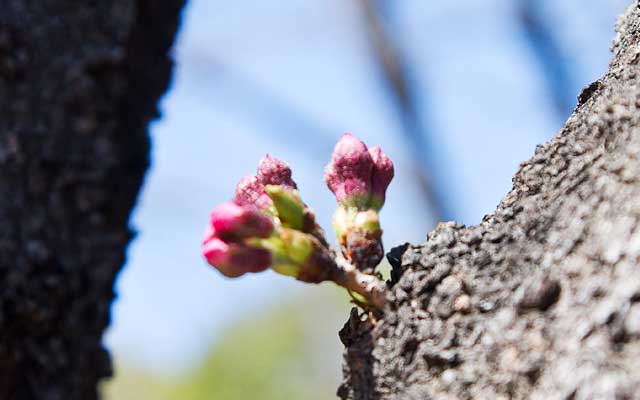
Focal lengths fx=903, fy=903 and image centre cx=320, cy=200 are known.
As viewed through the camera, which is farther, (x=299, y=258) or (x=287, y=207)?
(x=287, y=207)

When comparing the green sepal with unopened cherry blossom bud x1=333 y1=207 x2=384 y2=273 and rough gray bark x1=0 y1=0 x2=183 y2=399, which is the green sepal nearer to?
unopened cherry blossom bud x1=333 y1=207 x2=384 y2=273

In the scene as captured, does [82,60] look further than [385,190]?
No

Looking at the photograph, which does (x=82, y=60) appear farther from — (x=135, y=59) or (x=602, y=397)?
(x=602, y=397)

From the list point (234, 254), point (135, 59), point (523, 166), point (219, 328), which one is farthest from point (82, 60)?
point (219, 328)

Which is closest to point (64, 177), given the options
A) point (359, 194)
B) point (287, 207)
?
point (287, 207)

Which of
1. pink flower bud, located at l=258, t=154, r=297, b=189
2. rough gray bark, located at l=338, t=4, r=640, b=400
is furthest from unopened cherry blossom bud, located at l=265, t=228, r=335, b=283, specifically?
pink flower bud, located at l=258, t=154, r=297, b=189

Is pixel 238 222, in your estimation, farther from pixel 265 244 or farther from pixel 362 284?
pixel 362 284

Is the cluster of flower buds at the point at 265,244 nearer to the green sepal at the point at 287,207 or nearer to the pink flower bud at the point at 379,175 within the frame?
the green sepal at the point at 287,207
